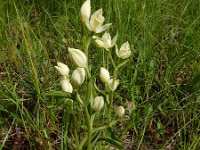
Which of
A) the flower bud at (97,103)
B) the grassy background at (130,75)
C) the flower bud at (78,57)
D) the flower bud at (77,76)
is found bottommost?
the grassy background at (130,75)

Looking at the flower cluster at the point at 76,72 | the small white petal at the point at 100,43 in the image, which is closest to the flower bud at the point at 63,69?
the flower cluster at the point at 76,72

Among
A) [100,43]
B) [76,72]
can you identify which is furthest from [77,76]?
[100,43]

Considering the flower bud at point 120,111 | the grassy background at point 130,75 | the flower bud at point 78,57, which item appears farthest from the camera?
the grassy background at point 130,75

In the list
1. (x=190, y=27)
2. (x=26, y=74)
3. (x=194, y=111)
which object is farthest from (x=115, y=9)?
(x=194, y=111)

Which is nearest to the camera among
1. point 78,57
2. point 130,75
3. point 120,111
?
point 78,57

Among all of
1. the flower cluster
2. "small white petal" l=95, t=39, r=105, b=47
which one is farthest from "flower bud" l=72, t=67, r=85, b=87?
"small white petal" l=95, t=39, r=105, b=47

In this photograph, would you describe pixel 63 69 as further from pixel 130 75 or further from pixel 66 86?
pixel 130 75

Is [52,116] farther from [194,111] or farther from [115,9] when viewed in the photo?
[115,9]

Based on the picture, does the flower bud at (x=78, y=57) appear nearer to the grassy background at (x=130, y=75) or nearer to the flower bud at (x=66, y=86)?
the flower bud at (x=66, y=86)
